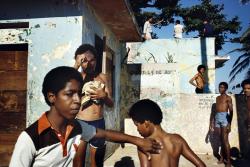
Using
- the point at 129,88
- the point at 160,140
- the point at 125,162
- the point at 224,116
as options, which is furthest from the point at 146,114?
the point at 129,88

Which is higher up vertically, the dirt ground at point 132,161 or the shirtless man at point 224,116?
the shirtless man at point 224,116

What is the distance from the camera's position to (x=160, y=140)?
2869 mm

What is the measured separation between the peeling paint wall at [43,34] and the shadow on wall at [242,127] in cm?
465

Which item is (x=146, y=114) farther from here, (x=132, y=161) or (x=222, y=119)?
(x=222, y=119)

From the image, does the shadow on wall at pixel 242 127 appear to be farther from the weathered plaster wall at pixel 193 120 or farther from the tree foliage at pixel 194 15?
the tree foliage at pixel 194 15

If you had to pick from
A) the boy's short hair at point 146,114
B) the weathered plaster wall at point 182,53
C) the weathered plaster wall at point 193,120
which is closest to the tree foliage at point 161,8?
the weathered plaster wall at point 182,53

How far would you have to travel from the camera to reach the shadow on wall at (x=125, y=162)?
21.8 feet

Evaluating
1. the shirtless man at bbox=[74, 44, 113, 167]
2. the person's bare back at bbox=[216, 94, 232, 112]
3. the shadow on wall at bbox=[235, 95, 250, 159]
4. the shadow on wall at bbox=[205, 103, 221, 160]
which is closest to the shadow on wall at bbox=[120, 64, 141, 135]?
the shadow on wall at bbox=[205, 103, 221, 160]

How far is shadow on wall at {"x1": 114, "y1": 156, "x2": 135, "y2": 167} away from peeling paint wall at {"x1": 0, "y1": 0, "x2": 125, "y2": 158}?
2277 millimetres

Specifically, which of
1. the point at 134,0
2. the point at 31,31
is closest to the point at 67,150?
the point at 31,31

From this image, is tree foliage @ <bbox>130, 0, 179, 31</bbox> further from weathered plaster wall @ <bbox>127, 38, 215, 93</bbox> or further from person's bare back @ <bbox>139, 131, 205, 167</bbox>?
person's bare back @ <bbox>139, 131, 205, 167</bbox>

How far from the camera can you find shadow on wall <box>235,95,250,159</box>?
7908 mm

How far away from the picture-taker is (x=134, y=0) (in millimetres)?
21578

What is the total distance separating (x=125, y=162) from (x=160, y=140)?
13.7 feet
